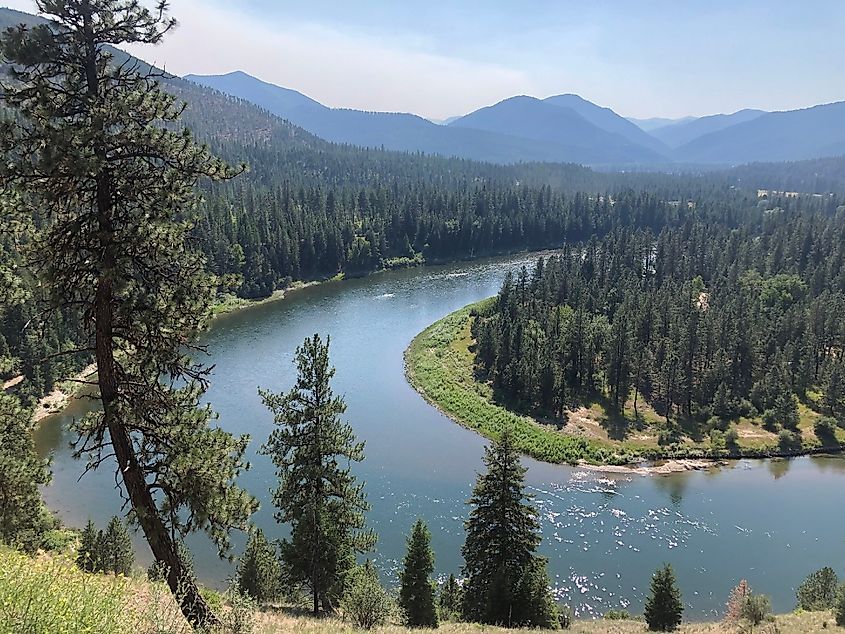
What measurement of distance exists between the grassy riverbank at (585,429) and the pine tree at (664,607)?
2256 centimetres

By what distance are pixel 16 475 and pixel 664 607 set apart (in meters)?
26.9

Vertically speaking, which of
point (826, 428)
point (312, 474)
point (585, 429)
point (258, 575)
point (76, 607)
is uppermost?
point (76, 607)

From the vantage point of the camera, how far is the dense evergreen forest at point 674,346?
58000 millimetres

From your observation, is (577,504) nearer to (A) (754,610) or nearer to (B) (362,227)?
(A) (754,610)

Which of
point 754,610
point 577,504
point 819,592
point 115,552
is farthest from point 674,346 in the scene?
point 115,552

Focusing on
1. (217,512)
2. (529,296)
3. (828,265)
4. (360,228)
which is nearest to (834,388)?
(529,296)

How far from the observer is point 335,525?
2241cm

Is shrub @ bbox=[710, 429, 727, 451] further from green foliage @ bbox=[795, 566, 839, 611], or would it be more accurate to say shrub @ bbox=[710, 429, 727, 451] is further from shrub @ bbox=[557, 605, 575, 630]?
shrub @ bbox=[557, 605, 575, 630]

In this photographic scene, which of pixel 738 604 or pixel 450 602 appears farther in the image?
pixel 450 602

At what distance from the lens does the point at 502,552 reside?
24.8m

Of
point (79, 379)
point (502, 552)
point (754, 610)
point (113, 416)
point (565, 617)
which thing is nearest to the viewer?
point (113, 416)

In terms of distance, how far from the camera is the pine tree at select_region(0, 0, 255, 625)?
10586 mm

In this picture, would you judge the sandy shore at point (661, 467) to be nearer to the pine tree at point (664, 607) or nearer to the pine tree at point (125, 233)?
the pine tree at point (664, 607)

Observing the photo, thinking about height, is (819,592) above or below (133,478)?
below
